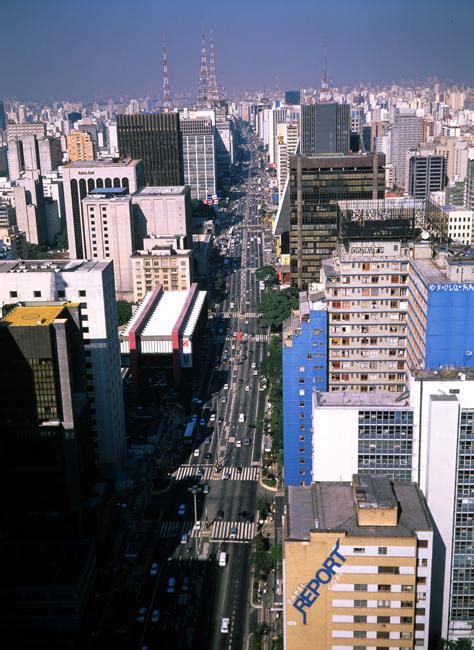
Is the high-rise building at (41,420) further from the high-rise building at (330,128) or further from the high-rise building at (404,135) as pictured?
the high-rise building at (404,135)

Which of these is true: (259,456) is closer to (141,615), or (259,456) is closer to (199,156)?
(141,615)

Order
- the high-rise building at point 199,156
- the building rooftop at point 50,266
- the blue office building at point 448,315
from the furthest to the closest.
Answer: the high-rise building at point 199,156, the building rooftop at point 50,266, the blue office building at point 448,315

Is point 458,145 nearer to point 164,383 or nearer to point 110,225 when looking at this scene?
point 110,225

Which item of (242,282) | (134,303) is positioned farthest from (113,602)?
(242,282)

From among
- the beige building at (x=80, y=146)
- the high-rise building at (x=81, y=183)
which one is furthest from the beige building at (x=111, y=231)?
the beige building at (x=80, y=146)

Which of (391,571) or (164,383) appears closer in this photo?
(391,571)

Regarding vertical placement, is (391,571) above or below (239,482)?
above

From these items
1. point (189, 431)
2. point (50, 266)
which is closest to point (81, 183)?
point (189, 431)
